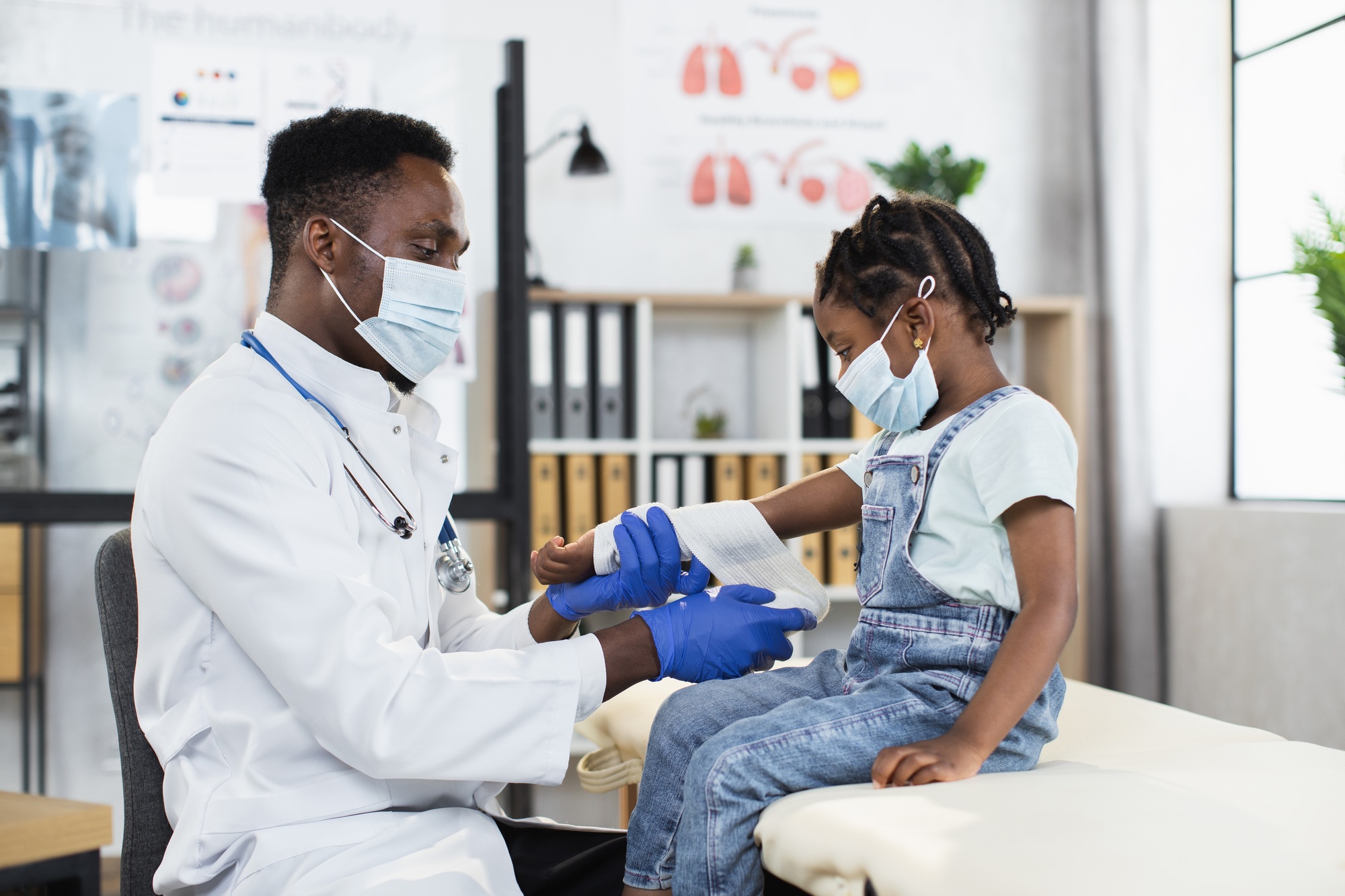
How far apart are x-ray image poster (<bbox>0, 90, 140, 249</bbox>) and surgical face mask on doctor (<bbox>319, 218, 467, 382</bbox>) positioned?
1.56 meters

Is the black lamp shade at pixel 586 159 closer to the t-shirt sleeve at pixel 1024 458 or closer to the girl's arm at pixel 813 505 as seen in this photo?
the girl's arm at pixel 813 505

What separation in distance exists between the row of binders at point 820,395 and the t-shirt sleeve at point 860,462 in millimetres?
1709

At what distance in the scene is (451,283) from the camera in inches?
50.3

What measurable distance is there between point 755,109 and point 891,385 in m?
2.49

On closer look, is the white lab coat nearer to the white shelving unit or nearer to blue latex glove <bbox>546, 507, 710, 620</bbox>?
blue latex glove <bbox>546, 507, 710, 620</bbox>

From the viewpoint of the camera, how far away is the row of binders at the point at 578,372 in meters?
2.98

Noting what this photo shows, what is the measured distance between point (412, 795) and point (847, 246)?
2.66 ft

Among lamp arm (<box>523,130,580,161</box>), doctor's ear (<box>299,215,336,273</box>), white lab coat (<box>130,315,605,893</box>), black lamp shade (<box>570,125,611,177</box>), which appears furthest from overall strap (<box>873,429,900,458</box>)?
lamp arm (<box>523,130,580,161</box>)

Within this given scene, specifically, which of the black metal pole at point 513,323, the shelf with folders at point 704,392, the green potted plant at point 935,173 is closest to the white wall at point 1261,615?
the shelf with folders at point 704,392

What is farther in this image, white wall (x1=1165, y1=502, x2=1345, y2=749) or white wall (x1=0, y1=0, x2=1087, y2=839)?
white wall (x1=1165, y1=502, x2=1345, y2=749)

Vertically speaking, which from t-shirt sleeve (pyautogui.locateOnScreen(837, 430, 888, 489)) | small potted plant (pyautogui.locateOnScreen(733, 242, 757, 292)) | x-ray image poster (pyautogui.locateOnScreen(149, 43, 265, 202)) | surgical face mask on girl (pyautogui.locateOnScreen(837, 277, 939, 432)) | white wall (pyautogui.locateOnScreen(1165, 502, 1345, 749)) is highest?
x-ray image poster (pyautogui.locateOnScreen(149, 43, 265, 202))

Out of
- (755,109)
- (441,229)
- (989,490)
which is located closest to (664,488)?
(755,109)

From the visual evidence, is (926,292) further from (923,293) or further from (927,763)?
(927,763)

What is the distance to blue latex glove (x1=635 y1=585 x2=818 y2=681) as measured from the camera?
1.13m
